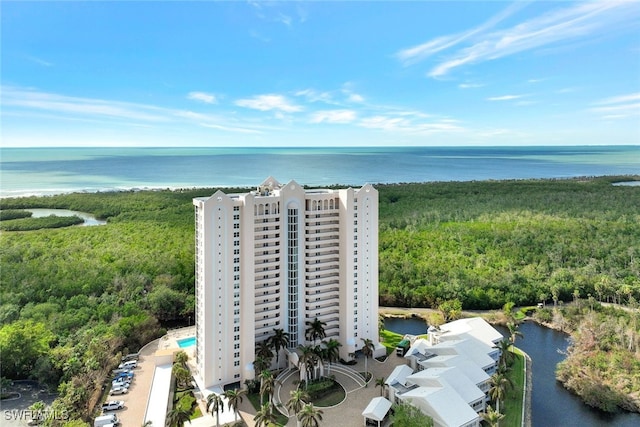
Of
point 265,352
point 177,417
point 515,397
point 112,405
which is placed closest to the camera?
point 177,417

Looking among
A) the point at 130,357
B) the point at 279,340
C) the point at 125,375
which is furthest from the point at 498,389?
the point at 130,357

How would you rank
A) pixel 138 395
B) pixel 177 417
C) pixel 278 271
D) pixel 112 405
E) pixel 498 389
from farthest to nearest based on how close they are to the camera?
1. pixel 278 271
2. pixel 138 395
3. pixel 112 405
4. pixel 498 389
5. pixel 177 417

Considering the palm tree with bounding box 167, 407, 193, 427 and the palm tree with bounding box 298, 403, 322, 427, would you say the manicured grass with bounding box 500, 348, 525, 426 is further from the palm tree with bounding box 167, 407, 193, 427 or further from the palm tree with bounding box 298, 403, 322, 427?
the palm tree with bounding box 167, 407, 193, 427

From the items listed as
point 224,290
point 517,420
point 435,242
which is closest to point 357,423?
point 517,420

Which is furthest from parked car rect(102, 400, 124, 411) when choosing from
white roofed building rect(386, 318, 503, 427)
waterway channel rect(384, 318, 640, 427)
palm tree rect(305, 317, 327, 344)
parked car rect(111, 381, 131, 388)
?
waterway channel rect(384, 318, 640, 427)

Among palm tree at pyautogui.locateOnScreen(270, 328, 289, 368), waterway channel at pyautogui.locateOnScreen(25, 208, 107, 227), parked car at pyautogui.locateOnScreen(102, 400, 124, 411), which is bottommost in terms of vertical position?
parked car at pyautogui.locateOnScreen(102, 400, 124, 411)

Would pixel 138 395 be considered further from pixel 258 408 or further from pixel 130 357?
pixel 258 408
